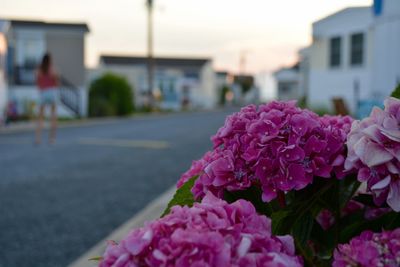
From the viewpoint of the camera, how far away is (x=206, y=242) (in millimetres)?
808

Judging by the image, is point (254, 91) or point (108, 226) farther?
point (254, 91)

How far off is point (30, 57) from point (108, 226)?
32.2 metres

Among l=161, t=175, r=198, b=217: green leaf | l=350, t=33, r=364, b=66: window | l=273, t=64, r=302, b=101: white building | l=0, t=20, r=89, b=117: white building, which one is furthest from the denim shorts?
l=273, t=64, r=302, b=101: white building

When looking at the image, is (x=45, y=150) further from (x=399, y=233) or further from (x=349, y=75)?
(x=349, y=75)

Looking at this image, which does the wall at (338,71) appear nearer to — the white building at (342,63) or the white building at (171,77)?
the white building at (342,63)

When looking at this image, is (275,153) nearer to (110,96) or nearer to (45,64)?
(45,64)

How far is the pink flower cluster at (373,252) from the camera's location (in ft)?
2.85

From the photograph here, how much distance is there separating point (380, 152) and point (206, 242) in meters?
0.36

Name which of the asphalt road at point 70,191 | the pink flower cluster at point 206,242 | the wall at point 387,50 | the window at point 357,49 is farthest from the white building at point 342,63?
the pink flower cluster at point 206,242

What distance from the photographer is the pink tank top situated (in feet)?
40.6

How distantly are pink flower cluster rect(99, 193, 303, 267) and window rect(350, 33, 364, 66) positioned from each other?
73.2 feet

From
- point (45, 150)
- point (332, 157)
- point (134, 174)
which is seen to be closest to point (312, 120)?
point (332, 157)

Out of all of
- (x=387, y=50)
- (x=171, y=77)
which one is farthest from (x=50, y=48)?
(x=171, y=77)

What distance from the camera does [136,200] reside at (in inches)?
239
